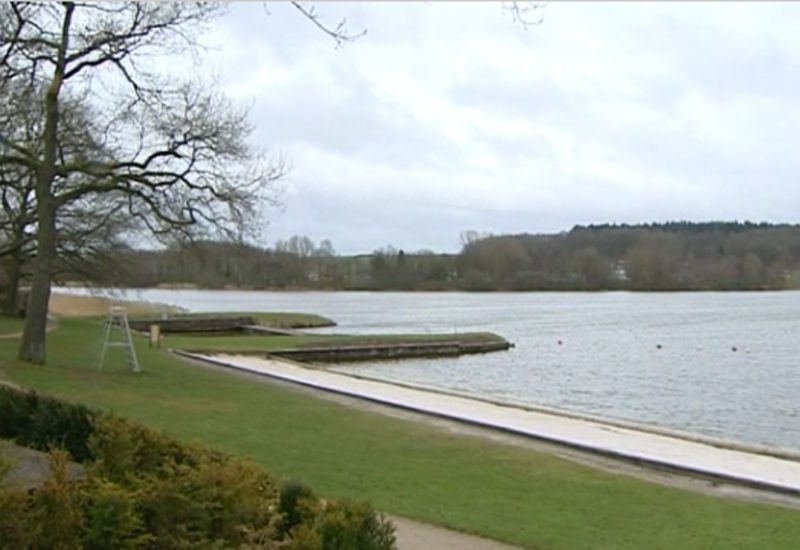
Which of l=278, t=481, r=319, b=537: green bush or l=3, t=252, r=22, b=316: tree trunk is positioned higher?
l=3, t=252, r=22, b=316: tree trunk

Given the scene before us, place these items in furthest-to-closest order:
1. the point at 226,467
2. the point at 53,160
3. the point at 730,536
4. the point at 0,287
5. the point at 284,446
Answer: the point at 0,287 < the point at 53,160 < the point at 284,446 < the point at 730,536 < the point at 226,467

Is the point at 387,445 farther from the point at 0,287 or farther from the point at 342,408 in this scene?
the point at 0,287

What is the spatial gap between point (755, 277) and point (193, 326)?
291 ft

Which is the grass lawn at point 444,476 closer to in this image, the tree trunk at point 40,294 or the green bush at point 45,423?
the tree trunk at point 40,294

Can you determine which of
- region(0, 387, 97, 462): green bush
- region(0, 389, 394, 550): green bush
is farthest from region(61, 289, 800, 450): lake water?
region(0, 389, 394, 550): green bush

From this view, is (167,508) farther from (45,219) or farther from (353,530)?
(45,219)

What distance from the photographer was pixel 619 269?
405 ft

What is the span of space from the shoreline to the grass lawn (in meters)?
1.20

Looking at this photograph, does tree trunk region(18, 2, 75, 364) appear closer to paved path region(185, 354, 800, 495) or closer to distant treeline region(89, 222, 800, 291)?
paved path region(185, 354, 800, 495)

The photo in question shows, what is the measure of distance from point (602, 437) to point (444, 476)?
5.32 metres

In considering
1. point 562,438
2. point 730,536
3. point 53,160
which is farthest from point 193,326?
point 730,536

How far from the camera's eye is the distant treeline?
120688 millimetres

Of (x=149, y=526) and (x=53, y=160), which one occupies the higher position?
(x=53, y=160)

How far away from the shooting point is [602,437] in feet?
50.4
